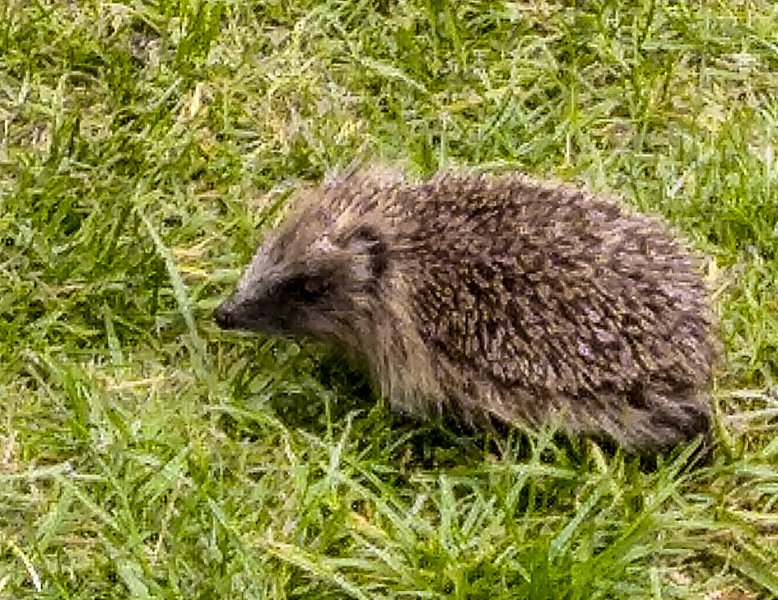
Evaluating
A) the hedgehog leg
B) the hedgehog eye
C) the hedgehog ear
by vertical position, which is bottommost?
the hedgehog leg

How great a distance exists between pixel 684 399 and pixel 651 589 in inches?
17.1

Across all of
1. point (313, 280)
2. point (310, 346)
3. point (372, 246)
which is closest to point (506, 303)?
point (372, 246)

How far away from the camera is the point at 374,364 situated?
3.83m

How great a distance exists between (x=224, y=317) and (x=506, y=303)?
0.67m

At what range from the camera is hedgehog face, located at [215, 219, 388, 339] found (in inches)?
148

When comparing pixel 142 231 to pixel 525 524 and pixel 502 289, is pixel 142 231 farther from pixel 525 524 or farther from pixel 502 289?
pixel 525 524

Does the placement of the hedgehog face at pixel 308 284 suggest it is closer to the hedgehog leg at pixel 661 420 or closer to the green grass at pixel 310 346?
the green grass at pixel 310 346

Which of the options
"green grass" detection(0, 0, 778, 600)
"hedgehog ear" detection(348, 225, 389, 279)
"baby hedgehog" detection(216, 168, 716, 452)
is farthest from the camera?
"hedgehog ear" detection(348, 225, 389, 279)

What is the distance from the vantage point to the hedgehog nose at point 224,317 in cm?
382

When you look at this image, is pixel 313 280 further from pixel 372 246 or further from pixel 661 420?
pixel 661 420

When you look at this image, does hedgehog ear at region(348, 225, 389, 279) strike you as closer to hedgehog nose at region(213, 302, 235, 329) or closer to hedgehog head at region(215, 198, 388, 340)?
hedgehog head at region(215, 198, 388, 340)

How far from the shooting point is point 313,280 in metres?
3.81

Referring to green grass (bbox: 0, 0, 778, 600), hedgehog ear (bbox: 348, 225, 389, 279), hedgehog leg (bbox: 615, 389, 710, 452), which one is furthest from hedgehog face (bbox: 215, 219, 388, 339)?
hedgehog leg (bbox: 615, 389, 710, 452)

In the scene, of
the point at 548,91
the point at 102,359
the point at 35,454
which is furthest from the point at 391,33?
the point at 35,454
